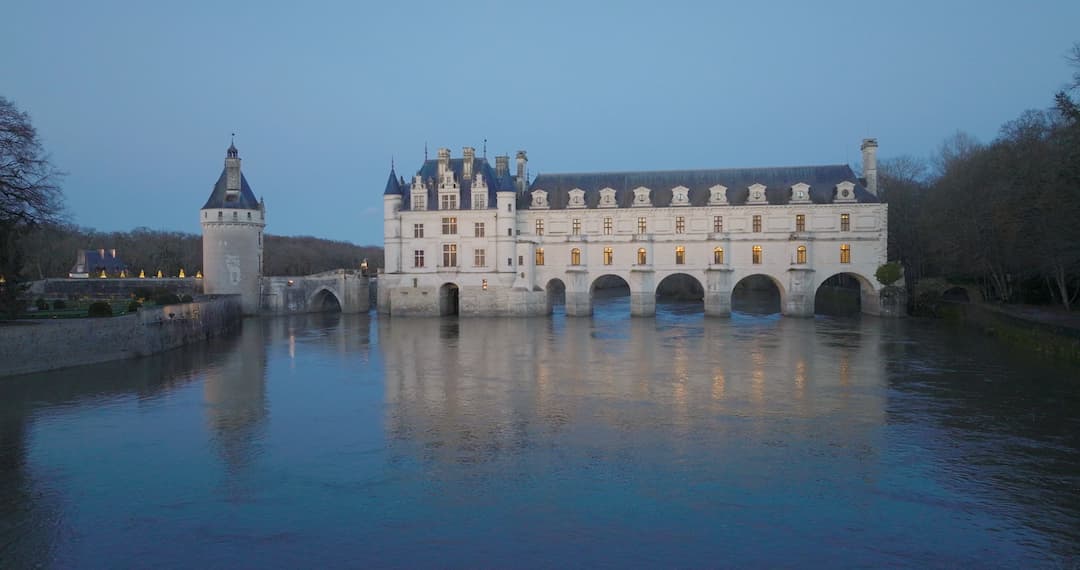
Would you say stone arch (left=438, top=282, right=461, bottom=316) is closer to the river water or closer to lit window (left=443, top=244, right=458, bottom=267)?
lit window (left=443, top=244, right=458, bottom=267)

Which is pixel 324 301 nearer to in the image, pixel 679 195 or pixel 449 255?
pixel 449 255

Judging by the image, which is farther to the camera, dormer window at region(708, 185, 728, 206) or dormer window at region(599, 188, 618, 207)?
dormer window at region(599, 188, 618, 207)

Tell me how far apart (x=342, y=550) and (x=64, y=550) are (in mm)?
4074

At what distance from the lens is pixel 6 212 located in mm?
26750

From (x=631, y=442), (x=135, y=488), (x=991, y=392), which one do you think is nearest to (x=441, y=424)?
(x=631, y=442)

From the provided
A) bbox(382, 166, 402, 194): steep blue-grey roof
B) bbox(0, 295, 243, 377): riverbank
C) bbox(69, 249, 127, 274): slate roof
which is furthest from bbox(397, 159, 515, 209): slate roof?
bbox(69, 249, 127, 274): slate roof

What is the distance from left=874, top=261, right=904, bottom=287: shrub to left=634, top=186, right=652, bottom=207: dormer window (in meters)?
15.0

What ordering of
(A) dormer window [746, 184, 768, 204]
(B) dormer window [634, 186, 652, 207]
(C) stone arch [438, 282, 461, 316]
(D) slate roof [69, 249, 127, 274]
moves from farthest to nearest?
(D) slate roof [69, 249, 127, 274] → (C) stone arch [438, 282, 461, 316] → (B) dormer window [634, 186, 652, 207] → (A) dormer window [746, 184, 768, 204]

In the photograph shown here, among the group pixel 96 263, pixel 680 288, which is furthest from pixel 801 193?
pixel 96 263

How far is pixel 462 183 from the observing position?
51.9 metres

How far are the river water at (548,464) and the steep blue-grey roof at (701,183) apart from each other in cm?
2178

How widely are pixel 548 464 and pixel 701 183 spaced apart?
39.2 metres

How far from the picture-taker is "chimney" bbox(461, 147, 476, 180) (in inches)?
2048

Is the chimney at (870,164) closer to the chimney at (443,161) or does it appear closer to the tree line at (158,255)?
the chimney at (443,161)
